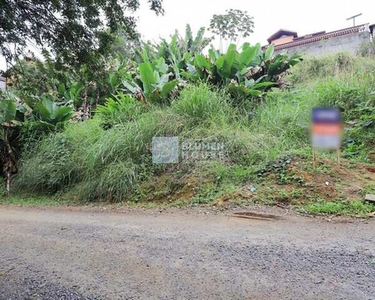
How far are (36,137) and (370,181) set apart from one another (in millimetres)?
6701

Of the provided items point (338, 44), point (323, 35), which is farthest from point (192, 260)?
point (323, 35)

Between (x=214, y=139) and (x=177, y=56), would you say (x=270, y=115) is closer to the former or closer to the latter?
(x=214, y=139)

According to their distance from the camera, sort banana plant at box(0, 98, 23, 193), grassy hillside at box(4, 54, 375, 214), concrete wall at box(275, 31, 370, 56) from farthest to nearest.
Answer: concrete wall at box(275, 31, 370, 56) → banana plant at box(0, 98, 23, 193) → grassy hillside at box(4, 54, 375, 214)

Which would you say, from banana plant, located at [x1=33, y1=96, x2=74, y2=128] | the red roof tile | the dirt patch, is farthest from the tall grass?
the red roof tile

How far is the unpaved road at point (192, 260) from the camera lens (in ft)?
6.63

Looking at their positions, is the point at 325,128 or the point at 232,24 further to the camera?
the point at 232,24

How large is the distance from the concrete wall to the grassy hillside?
5836 mm

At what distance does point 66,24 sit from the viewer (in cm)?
291

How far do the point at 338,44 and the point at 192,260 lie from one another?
1176cm

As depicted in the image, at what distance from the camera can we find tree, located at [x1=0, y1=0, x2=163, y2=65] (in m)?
2.75

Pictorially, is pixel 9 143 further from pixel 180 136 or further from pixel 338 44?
pixel 338 44

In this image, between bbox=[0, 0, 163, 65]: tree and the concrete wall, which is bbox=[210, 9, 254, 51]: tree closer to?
the concrete wall

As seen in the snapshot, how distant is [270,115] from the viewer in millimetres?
5754

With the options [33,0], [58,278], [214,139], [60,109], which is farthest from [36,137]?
[58,278]
